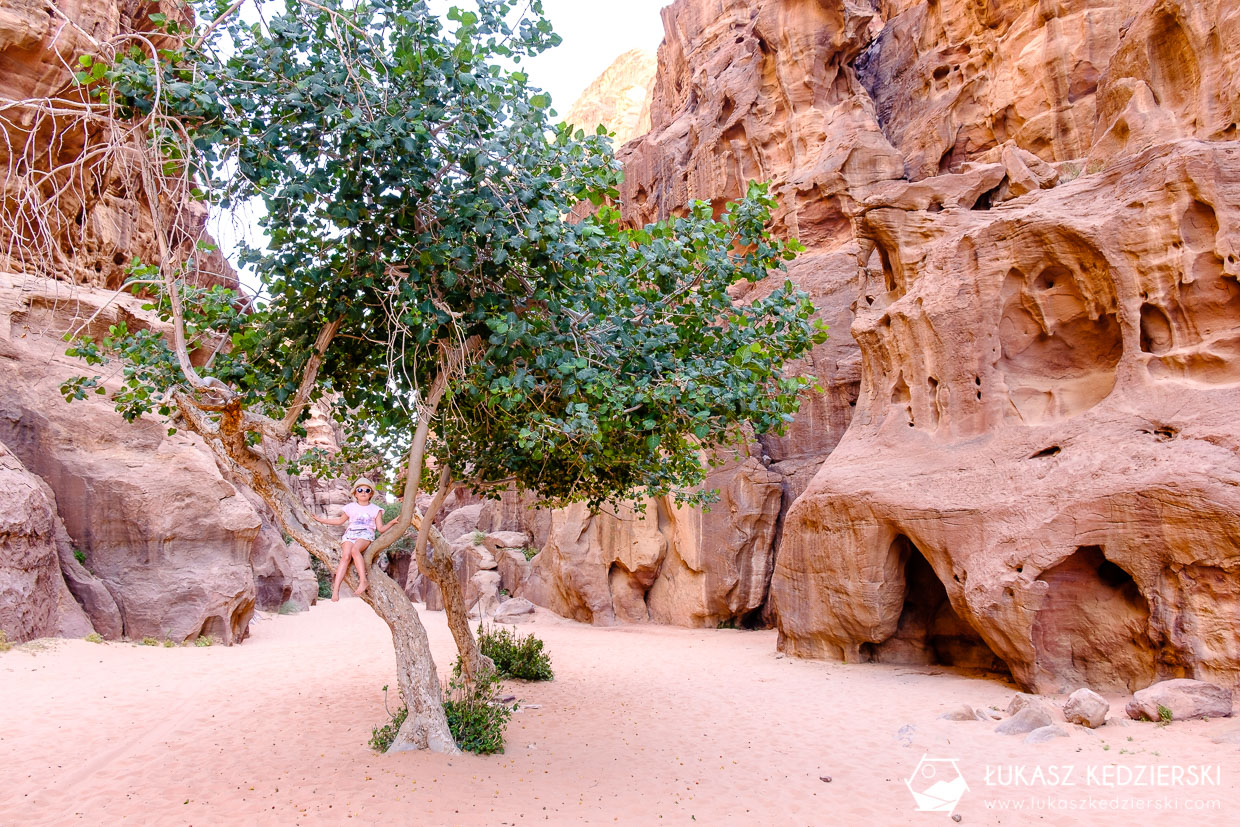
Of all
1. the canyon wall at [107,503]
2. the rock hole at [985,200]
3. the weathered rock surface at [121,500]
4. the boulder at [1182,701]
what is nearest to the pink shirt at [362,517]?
the boulder at [1182,701]

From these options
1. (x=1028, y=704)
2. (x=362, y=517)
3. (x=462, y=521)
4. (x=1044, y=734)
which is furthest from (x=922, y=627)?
(x=462, y=521)

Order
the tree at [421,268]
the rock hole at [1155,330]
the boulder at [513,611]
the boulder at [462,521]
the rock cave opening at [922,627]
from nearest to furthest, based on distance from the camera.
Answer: the tree at [421,268] < the rock hole at [1155,330] < the rock cave opening at [922,627] < the boulder at [513,611] < the boulder at [462,521]

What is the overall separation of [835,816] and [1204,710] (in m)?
4.99

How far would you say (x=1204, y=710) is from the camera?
7.99m

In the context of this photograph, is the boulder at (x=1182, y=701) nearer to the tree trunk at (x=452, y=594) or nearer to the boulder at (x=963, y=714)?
the boulder at (x=963, y=714)

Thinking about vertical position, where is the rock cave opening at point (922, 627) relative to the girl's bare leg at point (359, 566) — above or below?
below

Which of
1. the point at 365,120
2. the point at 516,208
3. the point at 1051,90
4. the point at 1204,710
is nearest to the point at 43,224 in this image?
the point at 365,120

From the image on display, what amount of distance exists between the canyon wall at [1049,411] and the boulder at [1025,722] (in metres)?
1.83

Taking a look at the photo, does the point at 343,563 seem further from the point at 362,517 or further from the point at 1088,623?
the point at 1088,623

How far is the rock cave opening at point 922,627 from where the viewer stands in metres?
12.7

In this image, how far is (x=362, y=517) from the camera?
23.4ft

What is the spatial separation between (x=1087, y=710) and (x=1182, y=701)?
0.96m

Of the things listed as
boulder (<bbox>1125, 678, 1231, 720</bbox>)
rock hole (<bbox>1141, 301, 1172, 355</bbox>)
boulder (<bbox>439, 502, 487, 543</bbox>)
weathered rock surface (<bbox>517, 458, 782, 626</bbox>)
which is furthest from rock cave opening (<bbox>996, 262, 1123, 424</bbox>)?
boulder (<bbox>439, 502, 487, 543</bbox>)

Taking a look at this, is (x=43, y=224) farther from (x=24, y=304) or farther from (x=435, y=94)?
(x=24, y=304)
